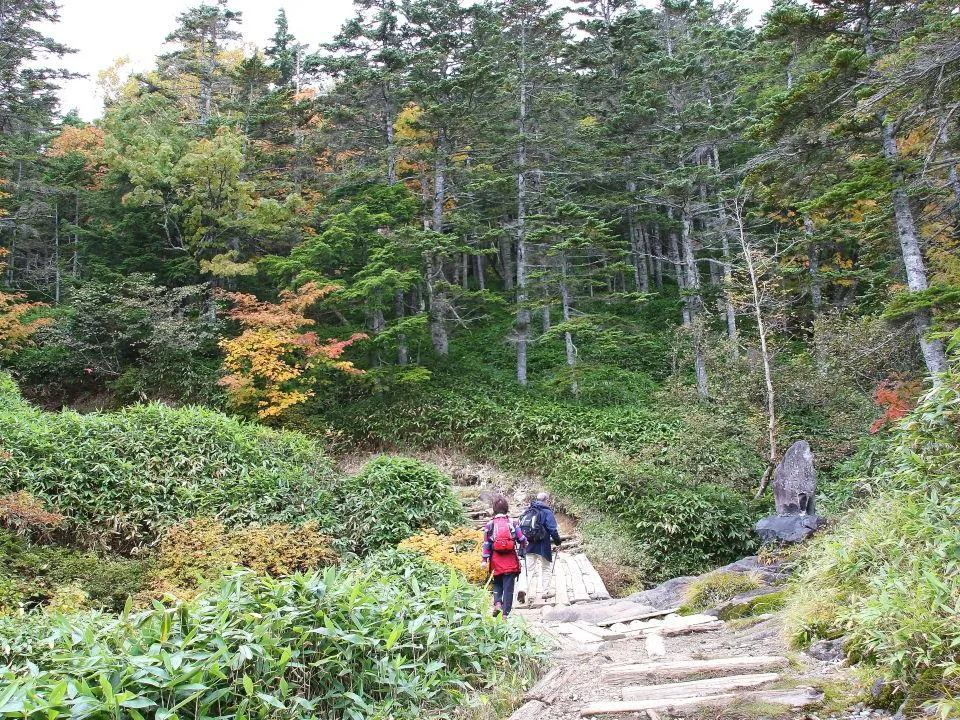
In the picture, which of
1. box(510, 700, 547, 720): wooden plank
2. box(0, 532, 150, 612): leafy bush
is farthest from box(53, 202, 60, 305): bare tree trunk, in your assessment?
box(510, 700, 547, 720): wooden plank

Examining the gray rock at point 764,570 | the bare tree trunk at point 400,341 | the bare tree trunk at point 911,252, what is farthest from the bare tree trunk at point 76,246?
the bare tree trunk at point 911,252

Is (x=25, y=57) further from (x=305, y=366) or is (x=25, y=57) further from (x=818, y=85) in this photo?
(x=818, y=85)

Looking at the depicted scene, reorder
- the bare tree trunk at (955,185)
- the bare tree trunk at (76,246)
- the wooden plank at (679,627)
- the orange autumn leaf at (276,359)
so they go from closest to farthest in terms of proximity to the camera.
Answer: the wooden plank at (679,627) < the bare tree trunk at (955,185) < the orange autumn leaf at (276,359) < the bare tree trunk at (76,246)

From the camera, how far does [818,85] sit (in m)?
9.30

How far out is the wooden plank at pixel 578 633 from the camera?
5.76 meters

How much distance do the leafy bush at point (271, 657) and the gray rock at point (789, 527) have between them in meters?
5.15

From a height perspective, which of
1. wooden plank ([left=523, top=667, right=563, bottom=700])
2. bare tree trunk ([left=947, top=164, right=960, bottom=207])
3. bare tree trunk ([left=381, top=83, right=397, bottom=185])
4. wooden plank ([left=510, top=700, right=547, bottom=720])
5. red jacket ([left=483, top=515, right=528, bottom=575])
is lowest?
wooden plank ([left=523, top=667, right=563, bottom=700])

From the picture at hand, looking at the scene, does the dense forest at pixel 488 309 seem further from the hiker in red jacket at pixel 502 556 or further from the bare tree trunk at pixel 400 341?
the hiker in red jacket at pixel 502 556

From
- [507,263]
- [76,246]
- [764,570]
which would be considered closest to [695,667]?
[764,570]

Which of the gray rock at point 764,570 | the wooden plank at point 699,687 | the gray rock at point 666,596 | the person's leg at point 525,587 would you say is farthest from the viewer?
the person's leg at point 525,587

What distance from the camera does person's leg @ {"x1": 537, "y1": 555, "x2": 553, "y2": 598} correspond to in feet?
29.6

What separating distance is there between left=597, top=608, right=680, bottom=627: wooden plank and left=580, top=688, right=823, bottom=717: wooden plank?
3.33m

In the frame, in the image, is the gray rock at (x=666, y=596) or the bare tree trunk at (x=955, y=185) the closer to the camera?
the gray rock at (x=666, y=596)

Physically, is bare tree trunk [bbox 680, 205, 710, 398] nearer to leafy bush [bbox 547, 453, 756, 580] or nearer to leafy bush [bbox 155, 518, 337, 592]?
leafy bush [bbox 547, 453, 756, 580]
